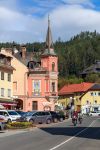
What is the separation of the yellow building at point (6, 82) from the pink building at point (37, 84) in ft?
22.3

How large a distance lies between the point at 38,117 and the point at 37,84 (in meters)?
33.0

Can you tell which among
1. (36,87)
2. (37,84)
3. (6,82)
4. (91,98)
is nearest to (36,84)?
(37,84)

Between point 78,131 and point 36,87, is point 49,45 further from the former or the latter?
point 78,131

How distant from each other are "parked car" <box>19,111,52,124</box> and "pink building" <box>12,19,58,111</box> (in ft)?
96.1

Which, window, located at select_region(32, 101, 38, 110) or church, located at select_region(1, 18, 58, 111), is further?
window, located at select_region(32, 101, 38, 110)

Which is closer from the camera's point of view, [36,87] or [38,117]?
[38,117]

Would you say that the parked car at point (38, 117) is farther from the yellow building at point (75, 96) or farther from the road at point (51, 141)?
the yellow building at point (75, 96)

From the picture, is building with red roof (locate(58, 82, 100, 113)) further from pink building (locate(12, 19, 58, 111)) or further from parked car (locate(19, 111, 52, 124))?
parked car (locate(19, 111, 52, 124))

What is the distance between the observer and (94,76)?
18275 cm

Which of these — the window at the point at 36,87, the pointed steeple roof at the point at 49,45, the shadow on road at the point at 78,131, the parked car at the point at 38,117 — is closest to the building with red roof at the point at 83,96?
the pointed steeple roof at the point at 49,45

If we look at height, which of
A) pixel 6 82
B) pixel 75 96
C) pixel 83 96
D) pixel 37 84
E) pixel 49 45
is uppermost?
pixel 49 45

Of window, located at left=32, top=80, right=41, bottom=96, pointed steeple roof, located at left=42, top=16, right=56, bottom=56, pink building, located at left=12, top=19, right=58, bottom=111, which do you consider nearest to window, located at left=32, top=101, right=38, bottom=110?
pink building, located at left=12, top=19, right=58, bottom=111

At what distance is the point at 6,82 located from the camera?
81438 mm

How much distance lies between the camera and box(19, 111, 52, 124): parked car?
56816mm
